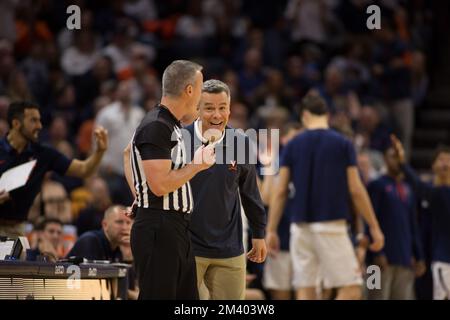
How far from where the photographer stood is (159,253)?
5.94 metres

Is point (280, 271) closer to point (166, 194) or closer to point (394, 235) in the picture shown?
point (394, 235)

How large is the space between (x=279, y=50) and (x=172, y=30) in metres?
1.65

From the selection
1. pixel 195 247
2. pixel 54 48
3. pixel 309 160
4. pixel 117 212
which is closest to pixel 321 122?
pixel 309 160

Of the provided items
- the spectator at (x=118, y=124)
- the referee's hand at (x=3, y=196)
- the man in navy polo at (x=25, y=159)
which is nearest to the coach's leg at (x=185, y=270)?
the man in navy polo at (x=25, y=159)

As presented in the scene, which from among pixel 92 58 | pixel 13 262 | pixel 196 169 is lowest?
pixel 13 262

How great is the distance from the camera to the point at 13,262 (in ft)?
21.8

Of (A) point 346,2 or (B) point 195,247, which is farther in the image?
(A) point 346,2

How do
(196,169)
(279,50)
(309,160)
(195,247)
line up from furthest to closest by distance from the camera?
1. (279,50)
2. (309,160)
3. (195,247)
4. (196,169)

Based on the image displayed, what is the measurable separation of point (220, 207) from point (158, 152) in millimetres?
1320

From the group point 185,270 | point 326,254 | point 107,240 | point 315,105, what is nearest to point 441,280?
point 326,254

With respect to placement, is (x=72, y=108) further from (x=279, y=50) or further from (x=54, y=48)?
(x=279, y=50)

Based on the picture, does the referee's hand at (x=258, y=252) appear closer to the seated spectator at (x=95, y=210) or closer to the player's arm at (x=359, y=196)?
the player's arm at (x=359, y=196)

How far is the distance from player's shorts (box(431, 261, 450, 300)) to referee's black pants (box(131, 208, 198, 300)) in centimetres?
473

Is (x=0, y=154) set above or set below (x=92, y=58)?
below
